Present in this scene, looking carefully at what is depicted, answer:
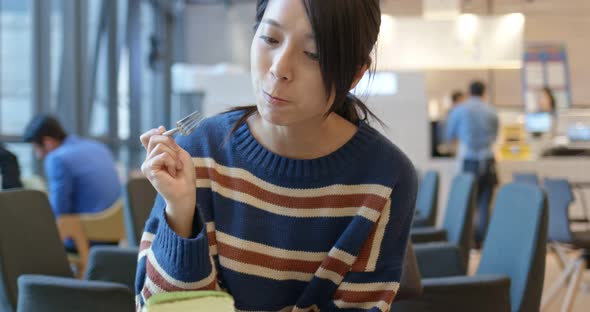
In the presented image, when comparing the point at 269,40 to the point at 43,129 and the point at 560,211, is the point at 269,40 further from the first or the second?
the point at 43,129

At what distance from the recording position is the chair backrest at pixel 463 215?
3169mm

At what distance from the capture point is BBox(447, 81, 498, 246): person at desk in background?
265 inches

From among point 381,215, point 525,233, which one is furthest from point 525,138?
point 381,215

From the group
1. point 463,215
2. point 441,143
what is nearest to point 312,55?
point 463,215

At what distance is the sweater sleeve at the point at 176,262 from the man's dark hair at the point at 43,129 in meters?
3.64

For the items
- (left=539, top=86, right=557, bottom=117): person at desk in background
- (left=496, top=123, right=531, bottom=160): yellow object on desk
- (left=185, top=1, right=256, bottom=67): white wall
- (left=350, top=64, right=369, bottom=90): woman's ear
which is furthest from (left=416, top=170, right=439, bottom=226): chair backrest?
(left=185, top=1, right=256, bottom=67): white wall

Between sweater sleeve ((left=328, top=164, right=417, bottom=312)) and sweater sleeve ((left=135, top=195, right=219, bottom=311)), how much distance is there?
212 mm

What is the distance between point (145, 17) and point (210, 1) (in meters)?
2.05

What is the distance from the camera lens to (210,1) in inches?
497

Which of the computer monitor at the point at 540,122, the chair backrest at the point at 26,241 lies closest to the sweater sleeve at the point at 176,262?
the chair backrest at the point at 26,241

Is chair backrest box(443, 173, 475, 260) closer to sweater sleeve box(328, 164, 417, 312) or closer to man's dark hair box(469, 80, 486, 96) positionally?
sweater sleeve box(328, 164, 417, 312)

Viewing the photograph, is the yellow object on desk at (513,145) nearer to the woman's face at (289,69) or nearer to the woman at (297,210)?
the woman at (297,210)

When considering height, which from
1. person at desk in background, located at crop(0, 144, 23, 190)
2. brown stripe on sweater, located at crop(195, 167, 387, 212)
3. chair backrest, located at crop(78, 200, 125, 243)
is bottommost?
chair backrest, located at crop(78, 200, 125, 243)

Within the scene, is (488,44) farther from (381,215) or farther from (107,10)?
(381,215)
